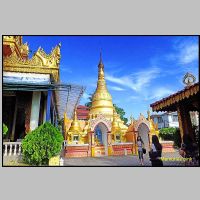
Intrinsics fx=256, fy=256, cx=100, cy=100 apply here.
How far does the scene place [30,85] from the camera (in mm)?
7633

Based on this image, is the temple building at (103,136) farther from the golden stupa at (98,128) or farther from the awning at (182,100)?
the awning at (182,100)

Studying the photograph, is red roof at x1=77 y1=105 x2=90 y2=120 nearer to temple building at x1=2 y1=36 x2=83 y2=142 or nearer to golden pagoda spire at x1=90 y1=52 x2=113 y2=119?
golden pagoda spire at x1=90 y1=52 x2=113 y2=119

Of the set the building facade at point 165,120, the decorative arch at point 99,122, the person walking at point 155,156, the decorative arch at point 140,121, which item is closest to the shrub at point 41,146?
the person walking at point 155,156

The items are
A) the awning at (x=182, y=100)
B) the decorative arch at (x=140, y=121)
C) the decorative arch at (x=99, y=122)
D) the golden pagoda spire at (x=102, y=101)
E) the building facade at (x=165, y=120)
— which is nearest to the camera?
the awning at (x=182, y=100)

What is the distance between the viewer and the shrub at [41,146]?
6.13 meters

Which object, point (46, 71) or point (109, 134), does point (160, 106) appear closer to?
point (46, 71)

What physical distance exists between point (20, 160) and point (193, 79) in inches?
189

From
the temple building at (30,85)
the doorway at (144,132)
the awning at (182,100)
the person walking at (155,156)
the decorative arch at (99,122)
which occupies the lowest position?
the person walking at (155,156)

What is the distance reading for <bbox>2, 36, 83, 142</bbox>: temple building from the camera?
7.79 metres

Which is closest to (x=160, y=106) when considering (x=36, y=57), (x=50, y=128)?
(x=50, y=128)

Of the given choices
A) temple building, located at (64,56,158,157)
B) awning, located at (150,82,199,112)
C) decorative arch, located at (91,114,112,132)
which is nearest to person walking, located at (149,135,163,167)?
awning, located at (150,82,199,112)

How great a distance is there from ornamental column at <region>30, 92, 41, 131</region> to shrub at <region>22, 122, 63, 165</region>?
1.66 metres

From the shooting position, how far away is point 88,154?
12039 mm

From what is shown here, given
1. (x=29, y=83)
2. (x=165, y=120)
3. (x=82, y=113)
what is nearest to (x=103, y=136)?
(x=29, y=83)
